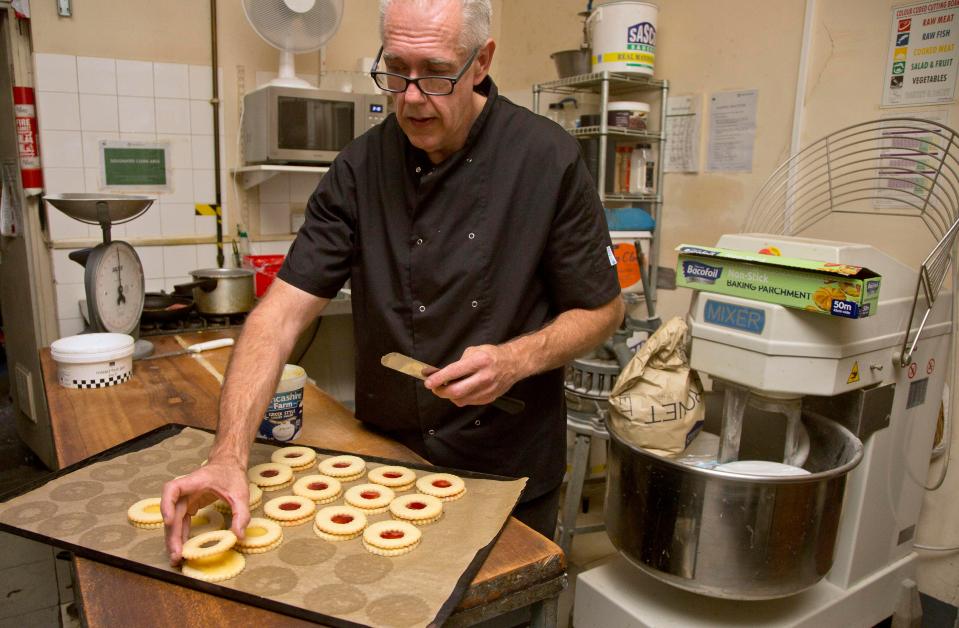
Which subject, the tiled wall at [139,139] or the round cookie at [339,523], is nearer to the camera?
the round cookie at [339,523]

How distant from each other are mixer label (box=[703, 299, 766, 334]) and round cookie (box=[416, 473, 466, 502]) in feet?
2.56

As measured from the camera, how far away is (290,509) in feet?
3.44

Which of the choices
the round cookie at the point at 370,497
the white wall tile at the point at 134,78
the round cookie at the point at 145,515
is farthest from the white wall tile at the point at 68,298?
the round cookie at the point at 370,497

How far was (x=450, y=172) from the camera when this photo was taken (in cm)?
137

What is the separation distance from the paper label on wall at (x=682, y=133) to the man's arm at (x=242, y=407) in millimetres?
1942

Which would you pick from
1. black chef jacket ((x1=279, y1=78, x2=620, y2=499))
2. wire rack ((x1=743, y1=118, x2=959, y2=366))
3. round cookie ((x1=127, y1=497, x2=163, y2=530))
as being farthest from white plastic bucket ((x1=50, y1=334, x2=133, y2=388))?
wire rack ((x1=743, y1=118, x2=959, y2=366))

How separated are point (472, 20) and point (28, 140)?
233cm

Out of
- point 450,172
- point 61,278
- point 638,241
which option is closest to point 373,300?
point 450,172

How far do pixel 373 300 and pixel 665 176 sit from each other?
1.92 meters

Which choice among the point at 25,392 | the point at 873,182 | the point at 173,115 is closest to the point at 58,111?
the point at 173,115

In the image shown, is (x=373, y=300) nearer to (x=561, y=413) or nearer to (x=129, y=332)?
(x=561, y=413)

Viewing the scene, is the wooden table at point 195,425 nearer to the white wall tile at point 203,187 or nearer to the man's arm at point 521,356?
the man's arm at point 521,356

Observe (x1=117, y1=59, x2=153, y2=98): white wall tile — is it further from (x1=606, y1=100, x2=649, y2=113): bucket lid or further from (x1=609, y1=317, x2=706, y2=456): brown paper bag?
(x1=609, y1=317, x2=706, y2=456): brown paper bag

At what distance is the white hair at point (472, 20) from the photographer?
1.21 metres
